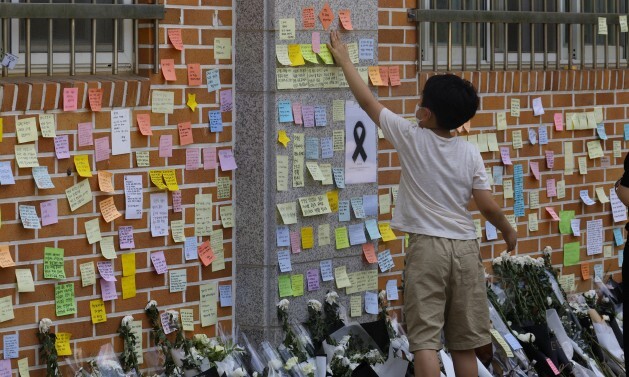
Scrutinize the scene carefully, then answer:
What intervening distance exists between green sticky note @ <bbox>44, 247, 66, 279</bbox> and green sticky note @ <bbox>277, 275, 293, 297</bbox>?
4.20 feet

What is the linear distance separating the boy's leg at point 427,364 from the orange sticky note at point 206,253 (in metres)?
1.26

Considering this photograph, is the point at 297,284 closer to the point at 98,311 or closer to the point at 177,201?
the point at 177,201

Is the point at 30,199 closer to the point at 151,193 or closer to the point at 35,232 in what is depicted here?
the point at 35,232

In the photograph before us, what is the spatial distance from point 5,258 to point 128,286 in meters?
0.72

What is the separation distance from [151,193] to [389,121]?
1231mm

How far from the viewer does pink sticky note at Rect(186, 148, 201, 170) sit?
642 cm

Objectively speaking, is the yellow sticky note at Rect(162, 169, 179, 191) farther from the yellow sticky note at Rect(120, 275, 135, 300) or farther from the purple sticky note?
the purple sticky note

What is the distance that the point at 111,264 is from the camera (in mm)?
6105

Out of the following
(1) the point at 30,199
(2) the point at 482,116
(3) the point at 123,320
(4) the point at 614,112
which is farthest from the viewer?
(4) the point at 614,112

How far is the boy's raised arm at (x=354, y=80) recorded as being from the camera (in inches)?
247

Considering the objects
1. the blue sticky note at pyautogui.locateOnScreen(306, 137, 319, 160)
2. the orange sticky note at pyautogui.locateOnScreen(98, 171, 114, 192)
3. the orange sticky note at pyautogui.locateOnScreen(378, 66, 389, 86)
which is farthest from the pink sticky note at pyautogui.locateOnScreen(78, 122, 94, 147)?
the orange sticky note at pyautogui.locateOnScreen(378, 66, 389, 86)

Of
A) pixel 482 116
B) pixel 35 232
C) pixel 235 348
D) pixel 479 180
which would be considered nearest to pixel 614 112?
pixel 482 116

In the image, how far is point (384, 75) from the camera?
7.27 m

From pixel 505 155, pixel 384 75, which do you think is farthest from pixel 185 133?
pixel 505 155
